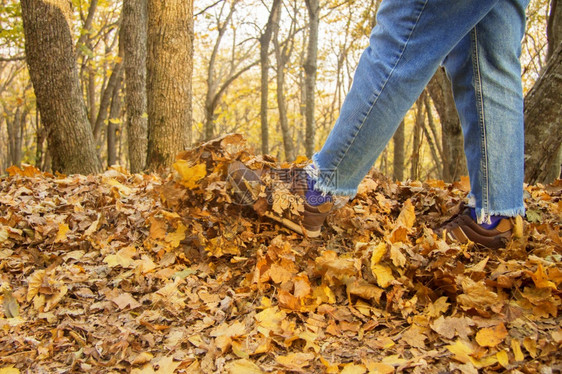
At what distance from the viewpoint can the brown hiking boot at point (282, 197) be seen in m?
1.72

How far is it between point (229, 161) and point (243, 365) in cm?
101

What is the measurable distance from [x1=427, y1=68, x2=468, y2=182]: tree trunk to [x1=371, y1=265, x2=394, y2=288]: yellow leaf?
388 cm

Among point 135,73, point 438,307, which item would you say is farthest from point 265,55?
point 438,307

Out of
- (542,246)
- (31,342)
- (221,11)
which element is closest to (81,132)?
(31,342)

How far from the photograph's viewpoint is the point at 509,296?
135cm

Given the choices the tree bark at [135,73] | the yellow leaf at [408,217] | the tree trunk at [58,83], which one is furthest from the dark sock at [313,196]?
the tree bark at [135,73]

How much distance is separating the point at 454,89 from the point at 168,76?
128 inches

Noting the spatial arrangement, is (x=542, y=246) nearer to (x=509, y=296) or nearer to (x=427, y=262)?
(x=509, y=296)

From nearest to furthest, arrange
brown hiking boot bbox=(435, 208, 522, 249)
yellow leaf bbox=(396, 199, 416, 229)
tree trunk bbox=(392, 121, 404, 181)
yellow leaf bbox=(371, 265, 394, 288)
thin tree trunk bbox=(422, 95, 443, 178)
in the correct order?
1. yellow leaf bbox=(371, 265, 394, 288)
2. brown hiking boot bbox=(435, 208, 522, 249)
3. yellow leaf bbox=(396, 199, 416, 229)
4. thin tree trunk bbox=(422, 95, 443, 178)
5. tree trunk bbox=(392, 121, 404, 181)

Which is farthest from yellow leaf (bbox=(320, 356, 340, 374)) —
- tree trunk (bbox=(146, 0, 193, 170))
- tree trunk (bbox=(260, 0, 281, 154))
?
tree trunk (bbox=(260, 0, 281, 154))

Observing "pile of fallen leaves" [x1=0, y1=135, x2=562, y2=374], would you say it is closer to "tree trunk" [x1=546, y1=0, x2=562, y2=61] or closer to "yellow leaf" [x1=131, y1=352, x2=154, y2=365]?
"yellow leaf" [x1=131, y1=352, x2=154, y2=365]

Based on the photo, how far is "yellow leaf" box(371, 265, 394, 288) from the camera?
1374 millimetres

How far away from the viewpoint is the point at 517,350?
1075mm

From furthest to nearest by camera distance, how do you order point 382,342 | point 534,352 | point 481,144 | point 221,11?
point 221,11
point 481,144
point 382,342
point 534,352
